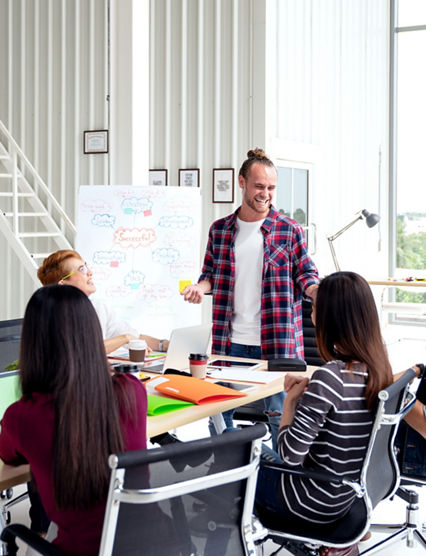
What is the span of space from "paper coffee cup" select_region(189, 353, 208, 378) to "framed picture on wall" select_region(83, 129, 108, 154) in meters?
4.63

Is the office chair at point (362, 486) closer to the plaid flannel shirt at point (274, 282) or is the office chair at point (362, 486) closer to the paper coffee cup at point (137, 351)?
the paper coffee cup at point (137, 351)

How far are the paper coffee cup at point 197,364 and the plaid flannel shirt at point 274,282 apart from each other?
27.7 inches

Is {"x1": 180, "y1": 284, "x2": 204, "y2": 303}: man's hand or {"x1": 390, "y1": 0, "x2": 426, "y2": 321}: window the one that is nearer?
{"x1": 180, "y1": 284, "x2": 204, "y2": 303}: man's hand

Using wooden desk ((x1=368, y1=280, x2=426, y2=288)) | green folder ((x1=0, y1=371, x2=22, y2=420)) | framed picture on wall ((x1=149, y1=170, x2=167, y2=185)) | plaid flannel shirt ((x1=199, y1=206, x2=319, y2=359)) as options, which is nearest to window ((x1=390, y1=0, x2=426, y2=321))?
wooden desk ((x1=368, y1=280, x2=426, y2=288))

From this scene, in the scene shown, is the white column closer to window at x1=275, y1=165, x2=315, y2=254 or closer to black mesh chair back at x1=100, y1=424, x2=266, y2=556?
window at x1=275, y1=165, x2=315, y2=254

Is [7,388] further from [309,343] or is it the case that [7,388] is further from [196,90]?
[196,90]

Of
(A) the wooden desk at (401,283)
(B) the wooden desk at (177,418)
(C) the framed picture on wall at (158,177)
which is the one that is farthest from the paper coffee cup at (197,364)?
(A) the wooden desk at (401,283)

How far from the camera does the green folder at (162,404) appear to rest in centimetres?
238

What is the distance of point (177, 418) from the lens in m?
2.33

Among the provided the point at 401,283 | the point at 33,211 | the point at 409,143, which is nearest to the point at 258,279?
the point at 33,211

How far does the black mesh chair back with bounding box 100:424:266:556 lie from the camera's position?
149 centimetres

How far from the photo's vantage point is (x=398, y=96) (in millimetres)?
9859

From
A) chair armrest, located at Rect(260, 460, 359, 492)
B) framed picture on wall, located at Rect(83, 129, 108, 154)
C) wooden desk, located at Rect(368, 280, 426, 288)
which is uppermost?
framed picture on wall, located at Rect(83, 129, 108, 154)

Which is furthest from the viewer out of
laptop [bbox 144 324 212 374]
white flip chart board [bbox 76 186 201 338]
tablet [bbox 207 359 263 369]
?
white flip chart board [bbox 76 186 201 338]
